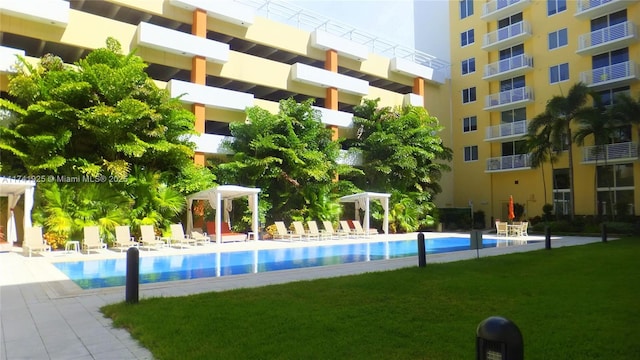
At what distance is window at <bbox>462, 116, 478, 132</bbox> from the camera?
3578cm

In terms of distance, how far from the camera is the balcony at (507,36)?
3256cm

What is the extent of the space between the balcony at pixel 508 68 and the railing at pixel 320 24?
18.7ft

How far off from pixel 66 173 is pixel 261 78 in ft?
39.6

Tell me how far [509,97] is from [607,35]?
693cm

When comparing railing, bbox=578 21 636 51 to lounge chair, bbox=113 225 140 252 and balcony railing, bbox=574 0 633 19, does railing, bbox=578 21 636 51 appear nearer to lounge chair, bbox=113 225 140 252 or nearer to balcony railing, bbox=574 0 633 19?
balcony railing, bbox=574 0 633 19

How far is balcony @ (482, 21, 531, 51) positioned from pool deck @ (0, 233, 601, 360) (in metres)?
24.7

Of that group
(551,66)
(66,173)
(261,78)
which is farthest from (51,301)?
(551,66)

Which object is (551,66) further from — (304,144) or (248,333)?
(248,333)

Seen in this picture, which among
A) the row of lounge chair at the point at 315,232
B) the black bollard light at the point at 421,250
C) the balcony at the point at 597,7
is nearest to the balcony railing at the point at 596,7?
the balcony at the point at 597,7

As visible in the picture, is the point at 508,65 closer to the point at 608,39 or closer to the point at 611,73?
the point at 608,39

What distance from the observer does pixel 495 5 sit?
34312 millimetres

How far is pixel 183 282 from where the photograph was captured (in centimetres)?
906

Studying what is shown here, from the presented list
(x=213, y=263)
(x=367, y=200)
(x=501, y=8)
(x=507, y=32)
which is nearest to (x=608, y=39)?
(x=507, y=32)

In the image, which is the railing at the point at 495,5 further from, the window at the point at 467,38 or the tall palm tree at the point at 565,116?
the tall palm tree at the point at 565,116
